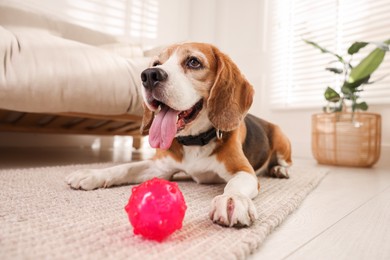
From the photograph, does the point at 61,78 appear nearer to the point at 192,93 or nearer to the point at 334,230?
the point at 192,93

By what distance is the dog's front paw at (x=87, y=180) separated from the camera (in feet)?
3.85

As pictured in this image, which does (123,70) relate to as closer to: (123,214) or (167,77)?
(167,77)

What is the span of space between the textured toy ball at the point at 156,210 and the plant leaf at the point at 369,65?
2.46 metres

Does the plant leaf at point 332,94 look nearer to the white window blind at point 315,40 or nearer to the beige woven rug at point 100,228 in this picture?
the white window blind at point 315,40

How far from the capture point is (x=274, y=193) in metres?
1.25

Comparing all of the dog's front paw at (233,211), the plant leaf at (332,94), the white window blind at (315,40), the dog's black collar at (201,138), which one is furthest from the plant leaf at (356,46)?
the dog's front paw at (233,211)

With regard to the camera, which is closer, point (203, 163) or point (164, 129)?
point (164, 129)

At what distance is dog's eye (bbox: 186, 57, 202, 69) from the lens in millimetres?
1288

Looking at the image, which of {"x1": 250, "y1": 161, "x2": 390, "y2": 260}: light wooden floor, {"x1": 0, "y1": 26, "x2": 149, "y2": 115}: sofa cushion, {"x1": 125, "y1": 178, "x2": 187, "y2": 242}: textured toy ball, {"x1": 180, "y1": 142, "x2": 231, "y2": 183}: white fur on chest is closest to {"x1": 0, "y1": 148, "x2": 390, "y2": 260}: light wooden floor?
{"x1": 250, "y1": 161, "x2": 390, "y2": 260}: light wooden floor

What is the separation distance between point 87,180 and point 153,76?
19.7 inches

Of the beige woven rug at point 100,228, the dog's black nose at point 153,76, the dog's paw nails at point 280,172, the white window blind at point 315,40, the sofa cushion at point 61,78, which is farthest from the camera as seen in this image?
the white window blind at point 315,40

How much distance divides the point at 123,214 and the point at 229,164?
1.81 ft

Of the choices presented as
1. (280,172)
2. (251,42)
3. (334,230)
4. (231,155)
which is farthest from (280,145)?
(251,42)

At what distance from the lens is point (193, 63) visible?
1296 mm
